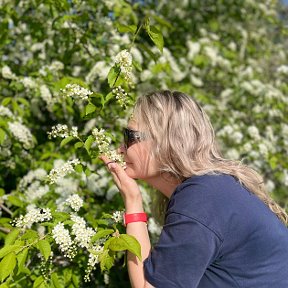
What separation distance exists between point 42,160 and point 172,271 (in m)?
2.30

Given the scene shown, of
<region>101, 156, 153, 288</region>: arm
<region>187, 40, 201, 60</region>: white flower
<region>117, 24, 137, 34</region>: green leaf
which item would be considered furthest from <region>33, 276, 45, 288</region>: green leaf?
<region>187, 40, 201, 60</region>: white flower

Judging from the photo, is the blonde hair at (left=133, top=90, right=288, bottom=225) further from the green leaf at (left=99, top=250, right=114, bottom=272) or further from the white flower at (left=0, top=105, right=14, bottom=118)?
the white flower at (left=0, top=105, right=14, bottom=118)

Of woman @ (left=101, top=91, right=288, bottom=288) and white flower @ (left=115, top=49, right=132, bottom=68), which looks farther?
white flower @ (left=115, top=49, right=132, bottom=68)

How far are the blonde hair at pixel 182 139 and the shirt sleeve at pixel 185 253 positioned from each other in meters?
0.32

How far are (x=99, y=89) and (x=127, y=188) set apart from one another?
2267 millimetres

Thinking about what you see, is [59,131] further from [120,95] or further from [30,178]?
[30,178]

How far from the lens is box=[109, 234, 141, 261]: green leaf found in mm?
1870

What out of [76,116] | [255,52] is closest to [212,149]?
[76,116]

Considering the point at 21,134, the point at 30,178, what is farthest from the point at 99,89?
the point at 30,178

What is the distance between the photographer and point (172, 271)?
1812 mm

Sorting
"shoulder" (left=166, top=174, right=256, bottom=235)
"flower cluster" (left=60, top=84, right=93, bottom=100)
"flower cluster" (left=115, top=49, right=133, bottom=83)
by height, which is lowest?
"shoulder" (left=166, top=174, right=256, bottom=235)

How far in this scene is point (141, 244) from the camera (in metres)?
2.03

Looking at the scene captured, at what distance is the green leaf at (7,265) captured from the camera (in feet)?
6.36

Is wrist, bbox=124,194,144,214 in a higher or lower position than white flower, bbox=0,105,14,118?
higher
